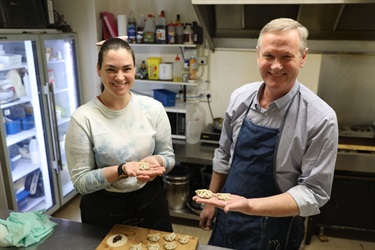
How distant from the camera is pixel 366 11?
2.42 m

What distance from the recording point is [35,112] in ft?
8.75

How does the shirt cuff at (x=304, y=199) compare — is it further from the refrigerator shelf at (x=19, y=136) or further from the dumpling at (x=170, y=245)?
the refrigerator shelf at (x=19, y=136)

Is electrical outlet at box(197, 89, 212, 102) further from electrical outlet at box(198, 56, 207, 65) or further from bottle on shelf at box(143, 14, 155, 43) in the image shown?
bottle on shelf at box(143, 14, 155, 43)

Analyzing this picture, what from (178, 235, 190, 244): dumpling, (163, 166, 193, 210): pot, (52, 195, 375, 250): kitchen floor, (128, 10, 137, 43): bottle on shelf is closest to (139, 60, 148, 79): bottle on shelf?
(128, 10, 137, 43): bottle on shelf

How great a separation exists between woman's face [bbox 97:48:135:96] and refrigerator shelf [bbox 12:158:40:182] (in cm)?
182

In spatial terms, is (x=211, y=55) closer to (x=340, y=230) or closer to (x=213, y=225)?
(x=213, y=225)

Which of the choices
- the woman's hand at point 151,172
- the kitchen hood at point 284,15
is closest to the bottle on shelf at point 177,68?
the kitchen hood at point 284,15

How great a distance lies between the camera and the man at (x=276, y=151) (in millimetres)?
1141

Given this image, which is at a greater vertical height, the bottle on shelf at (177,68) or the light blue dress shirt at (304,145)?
the bottle on shelf at (177,68)

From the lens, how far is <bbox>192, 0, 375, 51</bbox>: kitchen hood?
2.44 metres

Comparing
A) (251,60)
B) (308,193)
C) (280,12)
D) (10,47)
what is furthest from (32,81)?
(308,193)

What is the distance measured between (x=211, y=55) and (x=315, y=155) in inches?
77.4

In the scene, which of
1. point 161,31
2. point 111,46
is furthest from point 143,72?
point 111,46

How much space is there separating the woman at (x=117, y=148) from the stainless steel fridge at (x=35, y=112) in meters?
1.32
